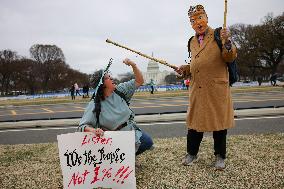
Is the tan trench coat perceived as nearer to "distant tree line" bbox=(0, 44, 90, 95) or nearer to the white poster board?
the white poster board

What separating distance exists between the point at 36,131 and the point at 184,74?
6.11m

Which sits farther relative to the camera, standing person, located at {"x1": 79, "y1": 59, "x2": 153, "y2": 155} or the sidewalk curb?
the sidewalk curb

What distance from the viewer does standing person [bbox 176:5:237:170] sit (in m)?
4.41

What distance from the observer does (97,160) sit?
12.2ft

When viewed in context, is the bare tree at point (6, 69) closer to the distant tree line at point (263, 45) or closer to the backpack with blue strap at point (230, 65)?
the distant tree line at point (263, 45)

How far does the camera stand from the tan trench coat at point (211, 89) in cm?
441

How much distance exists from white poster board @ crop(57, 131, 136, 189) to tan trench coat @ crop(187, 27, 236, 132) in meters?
1.20

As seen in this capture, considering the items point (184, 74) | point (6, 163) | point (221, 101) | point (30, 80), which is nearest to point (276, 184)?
point (221, 101)

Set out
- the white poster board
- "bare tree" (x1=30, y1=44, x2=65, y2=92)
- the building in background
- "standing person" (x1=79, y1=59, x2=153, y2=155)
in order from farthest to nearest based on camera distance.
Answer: the building in background
"bare tree" (x1=30, y1=44, x2=65, y2=92)
"standing person" (x1=79, y1=59, x2=153, y2=155)
the white poster board

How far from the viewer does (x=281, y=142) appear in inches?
232

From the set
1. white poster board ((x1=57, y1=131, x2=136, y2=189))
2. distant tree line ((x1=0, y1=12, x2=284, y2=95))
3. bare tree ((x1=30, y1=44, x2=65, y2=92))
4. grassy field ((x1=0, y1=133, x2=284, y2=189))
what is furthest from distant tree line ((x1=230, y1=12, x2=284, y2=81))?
white poster board ((x1=57, y1=131, x2=136, y2=189))

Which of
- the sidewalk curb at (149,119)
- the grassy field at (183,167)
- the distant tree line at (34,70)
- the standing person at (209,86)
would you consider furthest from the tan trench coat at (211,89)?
the distant tree line at (34,70)

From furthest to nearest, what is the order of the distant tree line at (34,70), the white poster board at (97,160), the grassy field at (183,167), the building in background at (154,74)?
the building in background at (154,74) → the distant tree line at (34,70) → the grassy field at (183,167) → the white poster board at (97,160)

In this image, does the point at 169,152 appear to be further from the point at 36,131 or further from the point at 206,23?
the point at 36,131
